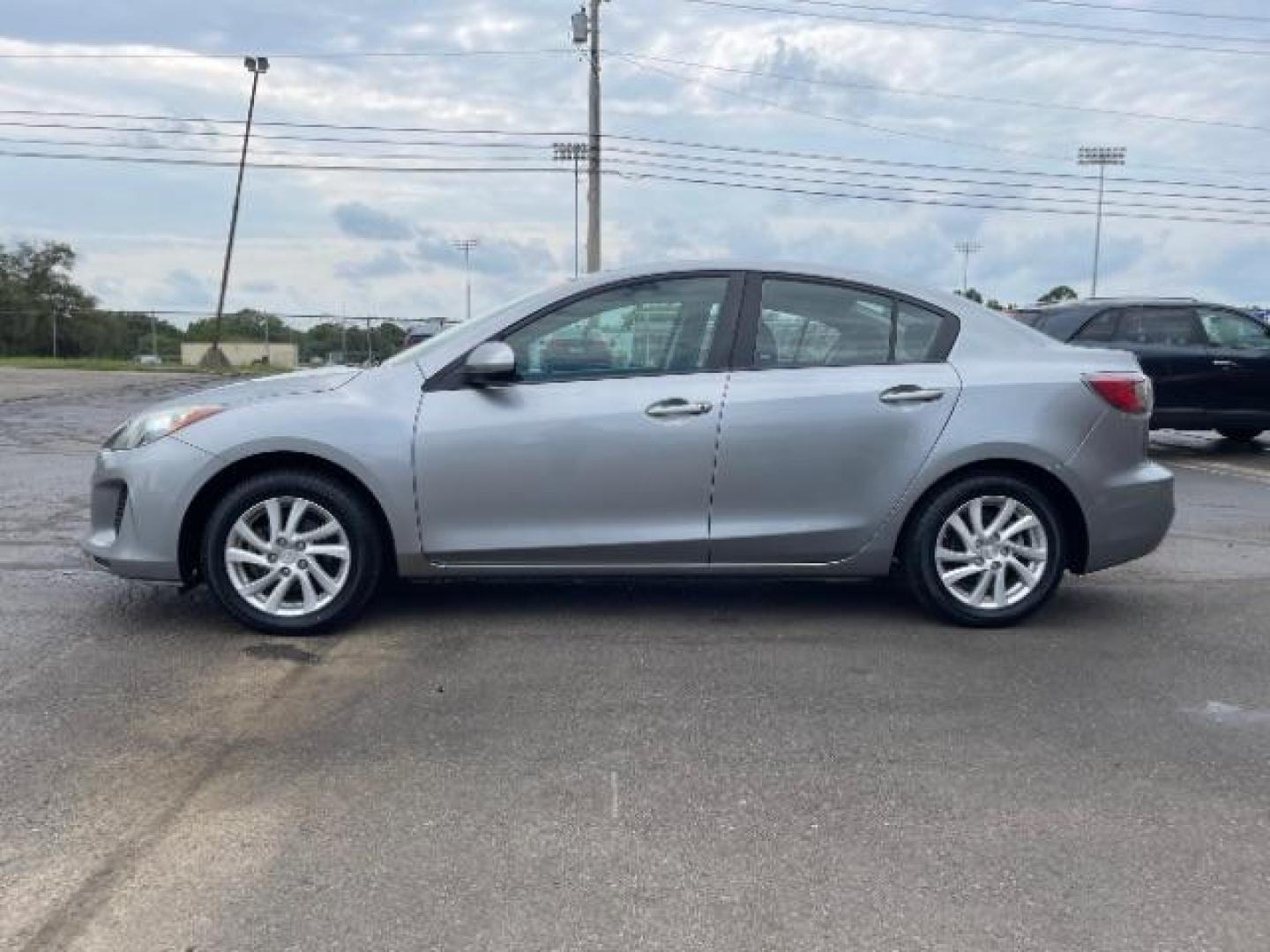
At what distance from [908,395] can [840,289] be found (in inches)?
23.0

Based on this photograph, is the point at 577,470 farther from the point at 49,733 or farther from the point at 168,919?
the point at 168,919

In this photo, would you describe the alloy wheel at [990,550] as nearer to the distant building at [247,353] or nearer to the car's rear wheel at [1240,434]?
the car's rear wheel at [1240,434]

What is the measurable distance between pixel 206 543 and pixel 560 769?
2.16 metres

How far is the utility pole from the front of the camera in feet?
112

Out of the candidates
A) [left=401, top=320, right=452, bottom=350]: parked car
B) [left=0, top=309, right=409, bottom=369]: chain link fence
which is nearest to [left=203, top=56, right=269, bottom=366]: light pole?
[left=0, top=309, right=409, bottom=369]: chain link fence

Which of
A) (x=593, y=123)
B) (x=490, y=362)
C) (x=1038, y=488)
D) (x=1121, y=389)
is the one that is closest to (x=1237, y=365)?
(x=1121, y=389)

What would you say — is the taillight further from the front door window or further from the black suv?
the black suv

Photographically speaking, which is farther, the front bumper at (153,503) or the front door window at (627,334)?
the front door window at (627,334)

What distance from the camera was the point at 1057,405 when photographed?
5.40 meters

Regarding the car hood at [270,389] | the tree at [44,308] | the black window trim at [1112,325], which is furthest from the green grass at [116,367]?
the car hood at [270,389]

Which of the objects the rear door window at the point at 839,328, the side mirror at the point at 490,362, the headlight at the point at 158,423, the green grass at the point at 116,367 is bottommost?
the green grass at the point at 116,367

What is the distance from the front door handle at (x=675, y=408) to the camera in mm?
5188

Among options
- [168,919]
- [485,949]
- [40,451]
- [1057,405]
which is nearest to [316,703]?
[168,919]

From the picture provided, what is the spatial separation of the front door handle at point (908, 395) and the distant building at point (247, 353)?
36.9 metres
